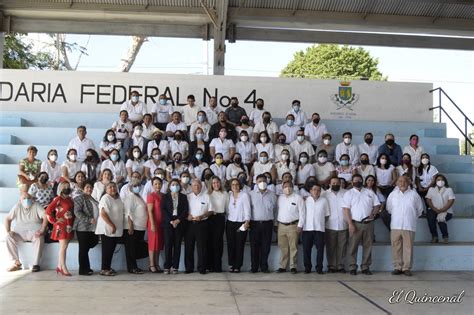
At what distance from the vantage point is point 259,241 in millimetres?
9609

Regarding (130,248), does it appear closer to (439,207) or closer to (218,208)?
(218,208)

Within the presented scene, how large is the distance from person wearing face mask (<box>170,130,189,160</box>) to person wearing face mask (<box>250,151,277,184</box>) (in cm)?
158

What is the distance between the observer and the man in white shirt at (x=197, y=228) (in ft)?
30.6

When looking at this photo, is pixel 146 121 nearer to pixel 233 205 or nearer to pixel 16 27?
pixel 233 205

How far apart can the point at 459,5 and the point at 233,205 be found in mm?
11745

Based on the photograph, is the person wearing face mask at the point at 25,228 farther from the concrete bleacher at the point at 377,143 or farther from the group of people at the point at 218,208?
the concrete bleacher at the point at 377,143

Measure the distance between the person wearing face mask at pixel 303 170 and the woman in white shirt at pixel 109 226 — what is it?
12.4 feet

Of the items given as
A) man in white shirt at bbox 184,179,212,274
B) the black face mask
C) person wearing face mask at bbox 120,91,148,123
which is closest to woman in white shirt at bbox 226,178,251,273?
man in white shirt at bbox 184,179,212,274

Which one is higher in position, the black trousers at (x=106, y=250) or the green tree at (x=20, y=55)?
the green tree at (x=20, y=55)

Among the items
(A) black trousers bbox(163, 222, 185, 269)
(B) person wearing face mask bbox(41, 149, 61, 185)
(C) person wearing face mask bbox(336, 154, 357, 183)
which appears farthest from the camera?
(C) person wearing face mask bbox(336, 154, 357, 183)

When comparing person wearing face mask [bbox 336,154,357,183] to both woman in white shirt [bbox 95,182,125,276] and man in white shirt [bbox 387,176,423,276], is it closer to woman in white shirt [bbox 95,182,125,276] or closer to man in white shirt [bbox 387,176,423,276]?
man in white shirt [bbox 387,176,423,276]

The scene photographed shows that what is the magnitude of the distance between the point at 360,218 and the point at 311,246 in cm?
103

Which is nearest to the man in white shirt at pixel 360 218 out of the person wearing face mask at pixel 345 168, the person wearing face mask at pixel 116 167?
the person wearing face mask at pixel 345 168

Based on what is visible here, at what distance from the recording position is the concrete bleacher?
9.95m
